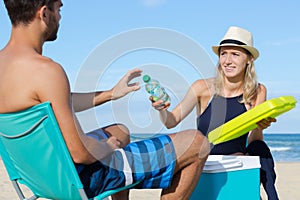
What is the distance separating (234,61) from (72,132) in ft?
5.65

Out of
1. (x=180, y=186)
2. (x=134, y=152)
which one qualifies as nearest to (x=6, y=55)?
(x=134, y=152)

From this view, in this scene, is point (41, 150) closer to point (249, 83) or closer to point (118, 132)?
point (118, 132)

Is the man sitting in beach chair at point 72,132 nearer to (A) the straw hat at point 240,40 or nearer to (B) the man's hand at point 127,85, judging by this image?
(B) the man's hand at point 127,85

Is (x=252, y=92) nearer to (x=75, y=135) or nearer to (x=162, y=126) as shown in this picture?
(x=162, y=126)

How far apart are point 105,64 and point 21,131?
56cm

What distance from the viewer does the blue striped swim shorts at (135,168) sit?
7.43 ft

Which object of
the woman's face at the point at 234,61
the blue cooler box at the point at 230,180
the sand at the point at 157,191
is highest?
the woman's face at the point at 234,61

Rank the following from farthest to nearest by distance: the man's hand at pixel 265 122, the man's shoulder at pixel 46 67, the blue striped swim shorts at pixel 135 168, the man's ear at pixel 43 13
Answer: the man's hand at pixel 265 122, the blue striped swim shorts at pixel 135 168, the man's ear at pixel 43 13, the man's shoulder at pixel 46 67

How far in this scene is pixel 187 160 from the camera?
93.7 inches

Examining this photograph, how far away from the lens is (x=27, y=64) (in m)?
2.08

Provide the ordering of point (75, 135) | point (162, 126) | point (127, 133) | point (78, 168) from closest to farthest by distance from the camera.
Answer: point (75, 135) → point (78, 168) → point (127, 133) → point (162, 126)

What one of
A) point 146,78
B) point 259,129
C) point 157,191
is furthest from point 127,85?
point 157,191

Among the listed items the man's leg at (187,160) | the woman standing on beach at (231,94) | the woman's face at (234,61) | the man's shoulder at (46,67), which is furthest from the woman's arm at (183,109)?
the man's shoulder at (46,67)

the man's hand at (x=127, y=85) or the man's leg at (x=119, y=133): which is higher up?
the man's hand at (x=127, y=85)
